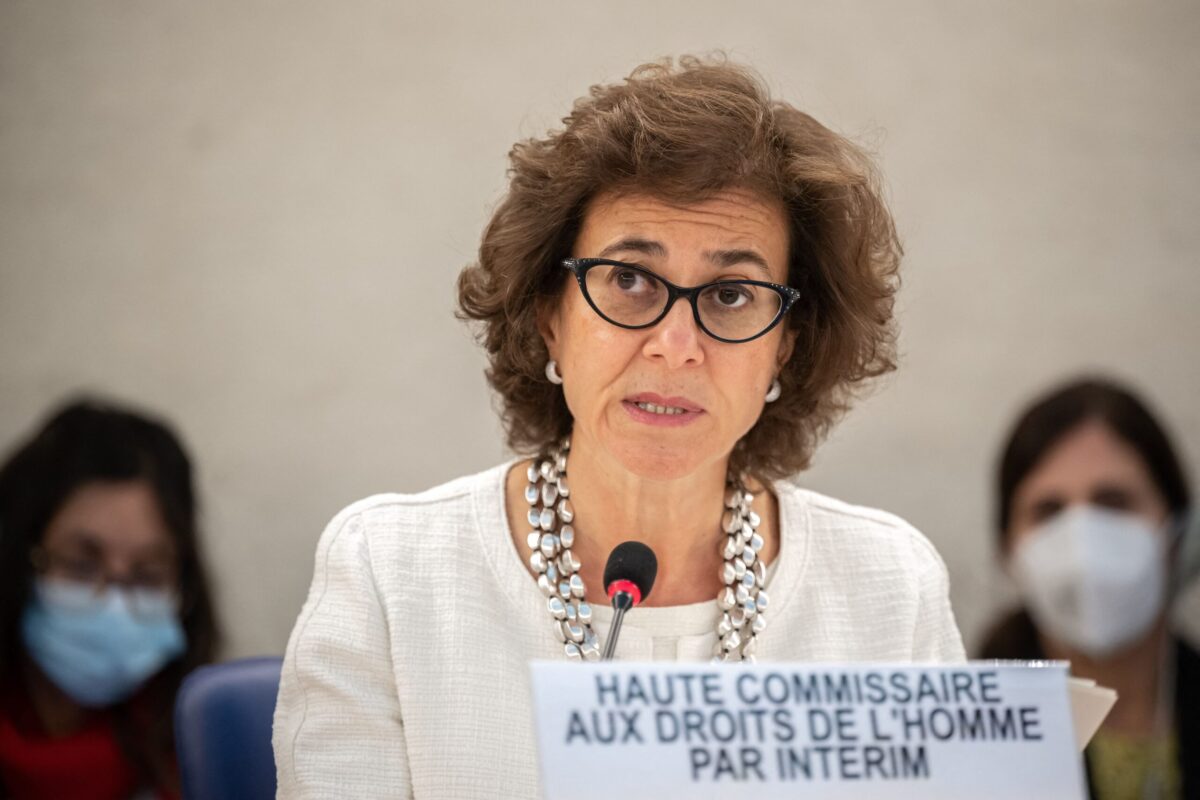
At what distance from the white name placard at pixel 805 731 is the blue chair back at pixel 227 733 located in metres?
0.81

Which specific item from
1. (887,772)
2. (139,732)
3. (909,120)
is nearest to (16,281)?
(139,732)

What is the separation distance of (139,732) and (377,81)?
5.74ft

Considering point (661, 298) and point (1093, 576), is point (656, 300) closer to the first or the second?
point (661, 298)

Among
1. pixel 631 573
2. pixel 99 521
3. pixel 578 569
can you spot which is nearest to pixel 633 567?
pixel 631 573

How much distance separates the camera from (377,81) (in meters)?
3.24

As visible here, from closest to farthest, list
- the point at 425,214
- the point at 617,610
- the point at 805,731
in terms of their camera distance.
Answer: the point at 805,731 → the point at 617,610 → the point at 425,214

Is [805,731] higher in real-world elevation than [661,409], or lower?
lower

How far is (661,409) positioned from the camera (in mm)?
1624

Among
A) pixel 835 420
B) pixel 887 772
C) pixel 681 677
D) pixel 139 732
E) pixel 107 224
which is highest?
pixel 107 224

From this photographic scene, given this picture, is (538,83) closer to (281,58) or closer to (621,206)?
(281,58)

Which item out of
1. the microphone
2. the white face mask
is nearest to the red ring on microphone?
the microphone

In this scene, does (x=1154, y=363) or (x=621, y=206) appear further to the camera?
(x=1154, y=363)

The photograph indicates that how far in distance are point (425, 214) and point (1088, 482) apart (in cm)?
179

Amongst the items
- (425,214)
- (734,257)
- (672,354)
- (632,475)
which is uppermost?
(425,214)
